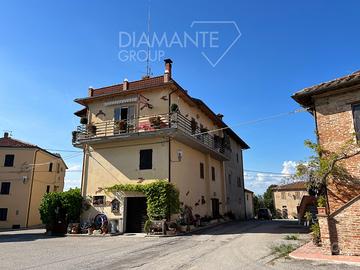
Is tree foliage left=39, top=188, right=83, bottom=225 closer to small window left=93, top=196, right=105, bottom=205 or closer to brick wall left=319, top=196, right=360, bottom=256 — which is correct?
small window left=93, top=196, right=105, bottom=205

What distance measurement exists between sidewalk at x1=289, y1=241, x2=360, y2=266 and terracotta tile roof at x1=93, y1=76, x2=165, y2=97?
14.1m

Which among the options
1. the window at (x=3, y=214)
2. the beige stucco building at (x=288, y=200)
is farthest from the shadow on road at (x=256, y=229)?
the beige stucco building at (x=288, y=200)

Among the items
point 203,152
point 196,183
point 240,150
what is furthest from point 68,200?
point 240,150

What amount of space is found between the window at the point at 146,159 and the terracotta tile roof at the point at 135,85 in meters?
4.68

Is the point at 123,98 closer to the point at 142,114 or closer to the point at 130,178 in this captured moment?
the point at 142,114

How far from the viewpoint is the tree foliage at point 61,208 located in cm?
2152

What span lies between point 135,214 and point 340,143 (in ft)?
45.4

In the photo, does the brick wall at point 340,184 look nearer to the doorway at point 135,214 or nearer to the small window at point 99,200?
the doorway at point 135,214

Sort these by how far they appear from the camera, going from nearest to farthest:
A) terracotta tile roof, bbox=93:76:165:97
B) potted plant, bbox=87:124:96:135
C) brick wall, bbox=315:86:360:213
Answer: brick wall, bbox=315:86:360:213 → terracotta tile roof, bbox=93:76:165:97 → potted plant, bbox=87:124:96:135

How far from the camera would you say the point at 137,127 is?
21734mm

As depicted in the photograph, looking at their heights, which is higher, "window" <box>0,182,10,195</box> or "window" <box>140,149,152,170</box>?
"window" <box>140,149,152,170</box>

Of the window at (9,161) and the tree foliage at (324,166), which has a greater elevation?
the window at (9,161)

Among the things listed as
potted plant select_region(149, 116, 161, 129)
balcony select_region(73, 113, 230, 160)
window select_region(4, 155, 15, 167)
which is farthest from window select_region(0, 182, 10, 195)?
potted plant select_region(149, 116, 161, 129)

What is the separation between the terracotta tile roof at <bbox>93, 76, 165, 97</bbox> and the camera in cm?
2202
